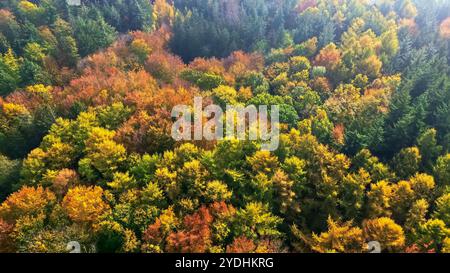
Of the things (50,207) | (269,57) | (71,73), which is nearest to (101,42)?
(71,73)

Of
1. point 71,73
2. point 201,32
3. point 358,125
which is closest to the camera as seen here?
point 358,125

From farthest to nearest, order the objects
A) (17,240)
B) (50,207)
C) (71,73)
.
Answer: (71,73) → (50,207) → (17,240)

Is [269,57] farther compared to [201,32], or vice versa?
[201,32]

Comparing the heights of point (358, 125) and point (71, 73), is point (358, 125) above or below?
Answer: below

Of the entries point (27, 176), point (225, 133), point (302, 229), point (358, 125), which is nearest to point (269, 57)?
point (358, 125)

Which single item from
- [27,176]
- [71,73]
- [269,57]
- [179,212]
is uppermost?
[269,57]

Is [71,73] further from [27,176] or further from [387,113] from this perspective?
[387,113]
